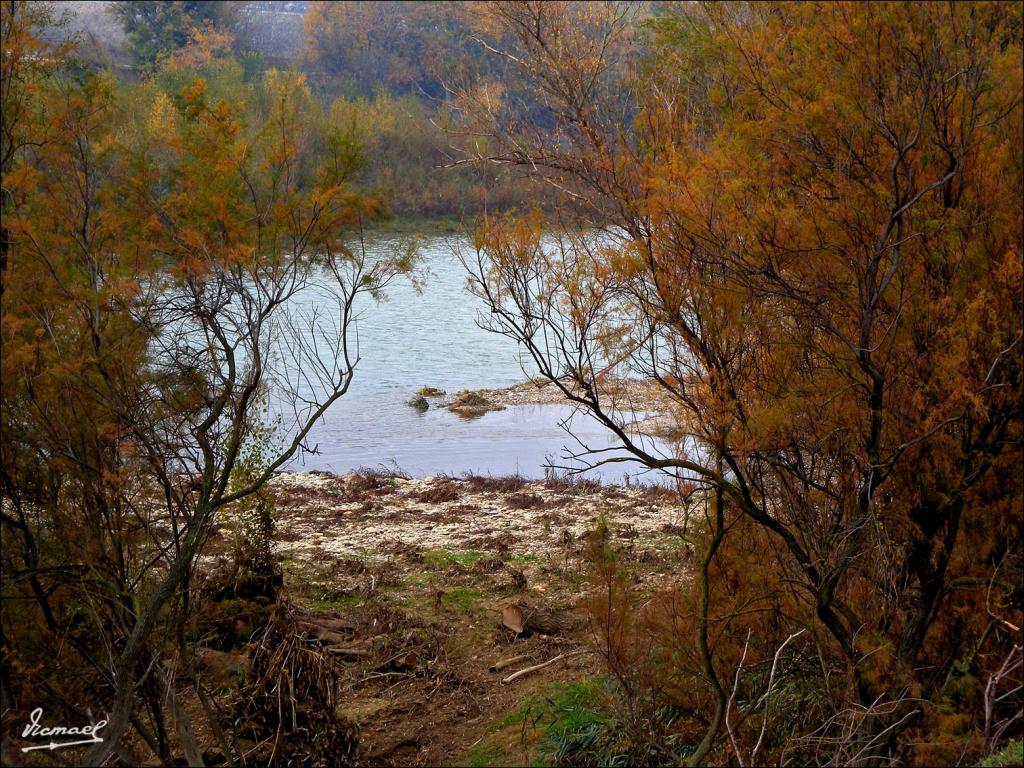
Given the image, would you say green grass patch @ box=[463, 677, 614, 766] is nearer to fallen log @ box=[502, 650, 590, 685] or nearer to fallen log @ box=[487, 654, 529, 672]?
fallen log @ box=[502, 650, 590, 685]

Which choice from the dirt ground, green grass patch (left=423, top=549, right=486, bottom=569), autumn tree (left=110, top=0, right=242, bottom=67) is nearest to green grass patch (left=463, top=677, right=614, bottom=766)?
the dirt ground

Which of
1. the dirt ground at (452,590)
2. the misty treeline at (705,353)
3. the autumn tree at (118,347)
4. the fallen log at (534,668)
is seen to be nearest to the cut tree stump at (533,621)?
the dirt ground at (452,590)

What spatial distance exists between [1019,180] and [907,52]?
0.77m

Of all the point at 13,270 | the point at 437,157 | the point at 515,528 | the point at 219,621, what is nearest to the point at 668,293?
the point at 13,270

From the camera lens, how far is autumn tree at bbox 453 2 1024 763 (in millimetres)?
4738

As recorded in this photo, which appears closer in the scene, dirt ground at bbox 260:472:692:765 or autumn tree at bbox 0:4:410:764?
autumn tree at bbox 0:4:410:764

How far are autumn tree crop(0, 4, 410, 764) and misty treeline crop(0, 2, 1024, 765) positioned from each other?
2 cm

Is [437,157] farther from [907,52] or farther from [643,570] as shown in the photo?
[907,52]

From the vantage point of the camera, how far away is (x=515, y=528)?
1126 cm

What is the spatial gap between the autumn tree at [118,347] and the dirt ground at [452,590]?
5.98 feet

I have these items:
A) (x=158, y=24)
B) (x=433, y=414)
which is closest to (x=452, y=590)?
(x=433, y=414)

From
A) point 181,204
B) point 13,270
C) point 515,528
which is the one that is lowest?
point 515,528

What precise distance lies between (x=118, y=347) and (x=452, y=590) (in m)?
4.39

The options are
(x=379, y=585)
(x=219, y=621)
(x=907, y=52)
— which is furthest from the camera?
(x=379, y=585)
